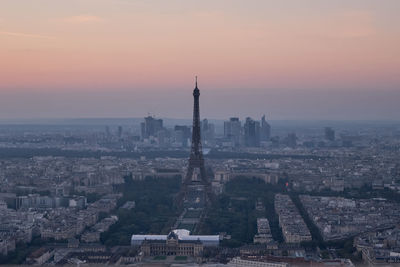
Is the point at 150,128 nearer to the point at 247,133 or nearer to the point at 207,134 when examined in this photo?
the point at 207,134

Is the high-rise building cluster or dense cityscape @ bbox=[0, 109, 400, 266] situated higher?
the high-rise building cluster

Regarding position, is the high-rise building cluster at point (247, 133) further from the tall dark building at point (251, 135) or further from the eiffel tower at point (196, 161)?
the eiffel tower at point (196, 161)

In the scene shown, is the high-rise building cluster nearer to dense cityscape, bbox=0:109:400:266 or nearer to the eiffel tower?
dense cityscape, bbox=0:109:400:266

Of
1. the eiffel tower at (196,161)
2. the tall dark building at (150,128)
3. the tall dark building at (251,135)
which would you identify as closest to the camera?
the eiffel tower at (196,161)

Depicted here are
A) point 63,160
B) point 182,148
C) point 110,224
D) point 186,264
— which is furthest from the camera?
point 182,148

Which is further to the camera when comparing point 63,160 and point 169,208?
point 63,160

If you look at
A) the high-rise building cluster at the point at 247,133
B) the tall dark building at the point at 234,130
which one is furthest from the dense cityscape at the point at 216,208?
the tall dark building at the point at 234,130

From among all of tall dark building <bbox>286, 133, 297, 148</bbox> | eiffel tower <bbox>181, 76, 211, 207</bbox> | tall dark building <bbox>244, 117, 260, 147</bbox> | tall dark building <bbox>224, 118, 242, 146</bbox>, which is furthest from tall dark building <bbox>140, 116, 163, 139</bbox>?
eiffel tower <bbox>181, 76, 211, 207</bbox>

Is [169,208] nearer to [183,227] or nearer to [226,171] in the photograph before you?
[183,227]

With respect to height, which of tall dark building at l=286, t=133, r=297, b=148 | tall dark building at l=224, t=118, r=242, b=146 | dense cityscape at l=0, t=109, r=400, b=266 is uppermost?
tall dark building at l=224, t=118, r=242, b=146

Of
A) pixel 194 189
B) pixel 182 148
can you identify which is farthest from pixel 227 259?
pixel 182 148

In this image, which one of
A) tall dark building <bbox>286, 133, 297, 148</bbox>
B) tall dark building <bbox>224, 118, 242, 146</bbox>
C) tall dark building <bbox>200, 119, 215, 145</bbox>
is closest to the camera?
tall dark building <bbox>286, 133, 297, 148</bbox>
